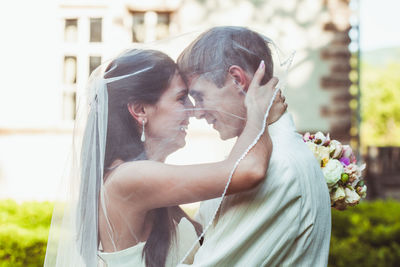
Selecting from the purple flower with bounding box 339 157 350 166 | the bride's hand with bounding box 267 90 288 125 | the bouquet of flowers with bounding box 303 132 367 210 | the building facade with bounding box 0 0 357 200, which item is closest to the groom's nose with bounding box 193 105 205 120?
the bride's hand with bounding box 267 90 288 125

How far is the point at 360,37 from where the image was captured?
8.61 metres

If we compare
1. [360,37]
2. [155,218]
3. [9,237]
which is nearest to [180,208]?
[155,218]

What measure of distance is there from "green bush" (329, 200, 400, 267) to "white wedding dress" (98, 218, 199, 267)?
307cm

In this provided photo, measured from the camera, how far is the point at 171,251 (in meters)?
1.88

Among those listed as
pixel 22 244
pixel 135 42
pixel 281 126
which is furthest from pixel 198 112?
pixel 135 42

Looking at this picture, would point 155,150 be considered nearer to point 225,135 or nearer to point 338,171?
point 225,135

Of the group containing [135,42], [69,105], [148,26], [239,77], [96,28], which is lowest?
[69,105]

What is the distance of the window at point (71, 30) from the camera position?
8195 millimetres

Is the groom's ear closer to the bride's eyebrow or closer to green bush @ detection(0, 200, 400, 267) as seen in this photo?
the bride's eyebrow

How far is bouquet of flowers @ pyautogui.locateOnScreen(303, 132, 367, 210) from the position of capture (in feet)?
6.95

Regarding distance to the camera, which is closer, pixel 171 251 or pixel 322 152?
pixel 171 251

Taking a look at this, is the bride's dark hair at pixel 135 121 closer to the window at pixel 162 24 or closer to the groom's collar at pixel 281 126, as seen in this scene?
the groom's collar at pixel 281 126

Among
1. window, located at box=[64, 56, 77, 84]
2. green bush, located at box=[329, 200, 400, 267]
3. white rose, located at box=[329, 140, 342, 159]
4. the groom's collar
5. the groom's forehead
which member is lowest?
green bush, located at box=[329, 200, 400, 267]

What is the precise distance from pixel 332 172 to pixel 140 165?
836 millimetres
